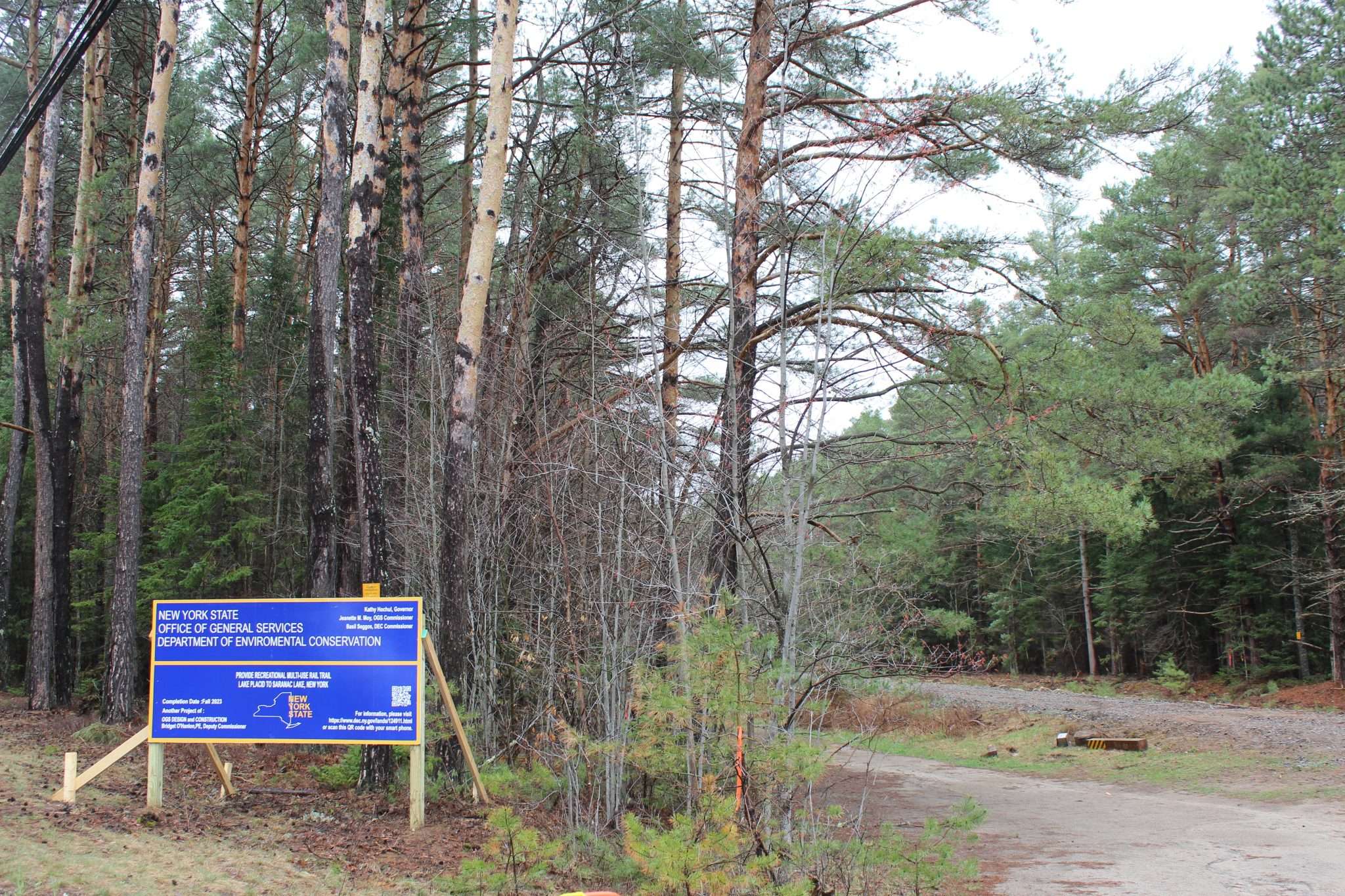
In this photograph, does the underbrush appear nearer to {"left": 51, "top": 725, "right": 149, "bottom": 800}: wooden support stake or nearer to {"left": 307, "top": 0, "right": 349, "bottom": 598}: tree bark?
{"left": 51, "top": 725, "right": 149, "bottom": 800}: wooden support stake

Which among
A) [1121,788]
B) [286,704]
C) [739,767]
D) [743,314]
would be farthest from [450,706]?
[1121,788]

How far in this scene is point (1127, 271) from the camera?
2447cm

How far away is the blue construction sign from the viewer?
6992mm

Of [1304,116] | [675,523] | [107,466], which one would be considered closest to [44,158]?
[107,466]

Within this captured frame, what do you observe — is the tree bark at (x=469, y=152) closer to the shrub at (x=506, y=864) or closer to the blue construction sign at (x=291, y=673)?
the blue construction sign at (x=291, y=673)

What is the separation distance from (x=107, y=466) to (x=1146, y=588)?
29.7m

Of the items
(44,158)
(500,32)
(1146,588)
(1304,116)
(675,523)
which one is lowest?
(1146,588)

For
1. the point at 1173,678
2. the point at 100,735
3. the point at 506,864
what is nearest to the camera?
the point at 506,864

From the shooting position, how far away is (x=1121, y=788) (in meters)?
14.3

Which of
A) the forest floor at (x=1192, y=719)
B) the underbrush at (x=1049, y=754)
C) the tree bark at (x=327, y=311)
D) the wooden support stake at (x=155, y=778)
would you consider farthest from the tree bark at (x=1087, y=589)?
the wooden support stake at (x=155, y=778)

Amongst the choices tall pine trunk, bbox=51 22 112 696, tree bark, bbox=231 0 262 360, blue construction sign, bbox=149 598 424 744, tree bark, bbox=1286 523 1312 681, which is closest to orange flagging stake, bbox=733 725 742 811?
blue construction sign, bbox=149 598 424 744

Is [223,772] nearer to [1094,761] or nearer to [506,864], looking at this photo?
[506,864]

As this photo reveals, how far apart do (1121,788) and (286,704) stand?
12643 mm

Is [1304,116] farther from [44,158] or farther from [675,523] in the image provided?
[44,158]
